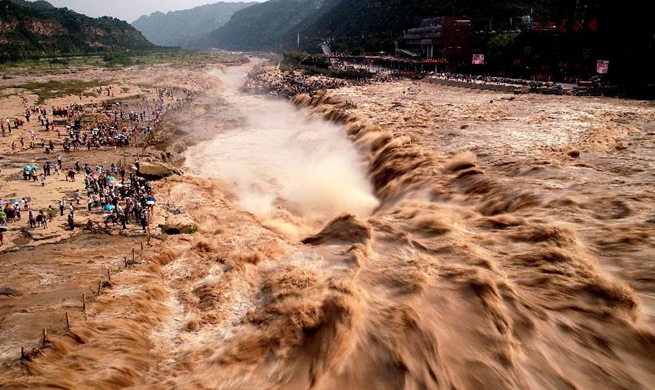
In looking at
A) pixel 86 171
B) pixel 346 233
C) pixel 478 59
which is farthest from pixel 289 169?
pixel 478 59

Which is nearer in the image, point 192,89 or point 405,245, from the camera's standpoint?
point 405,245

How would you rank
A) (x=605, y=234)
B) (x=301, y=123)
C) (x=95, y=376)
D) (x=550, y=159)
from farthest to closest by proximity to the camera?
(x=301, y=123)
(x=550, y=159)
(x=605, y=234)
(x=95, y=376)

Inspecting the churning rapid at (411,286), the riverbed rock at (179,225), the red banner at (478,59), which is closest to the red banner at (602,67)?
the red banner at (478,59)

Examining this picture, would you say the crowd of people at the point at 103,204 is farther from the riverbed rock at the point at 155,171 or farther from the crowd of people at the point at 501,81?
the crowd of people at the point at 501,81

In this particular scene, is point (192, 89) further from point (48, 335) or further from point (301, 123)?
point (48, 335)

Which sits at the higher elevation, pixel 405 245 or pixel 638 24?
pixel 638 24

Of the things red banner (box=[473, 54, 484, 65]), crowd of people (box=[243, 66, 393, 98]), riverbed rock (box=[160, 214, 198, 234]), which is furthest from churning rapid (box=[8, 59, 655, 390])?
red banner (box=[473, 54, 484, 65])

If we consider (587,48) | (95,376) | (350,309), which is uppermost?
(587,48)

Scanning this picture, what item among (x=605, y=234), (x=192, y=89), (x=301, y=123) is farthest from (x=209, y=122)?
(x=605, y=234)
